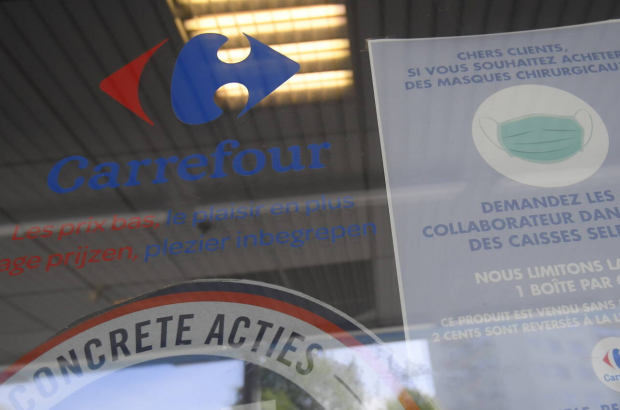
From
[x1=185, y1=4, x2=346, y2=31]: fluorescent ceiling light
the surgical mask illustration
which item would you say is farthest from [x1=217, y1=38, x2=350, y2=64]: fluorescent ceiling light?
the surgical mask illustration

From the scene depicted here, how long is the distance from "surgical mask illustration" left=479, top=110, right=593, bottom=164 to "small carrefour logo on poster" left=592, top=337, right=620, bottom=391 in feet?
1.86

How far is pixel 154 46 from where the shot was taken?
6.08 feet

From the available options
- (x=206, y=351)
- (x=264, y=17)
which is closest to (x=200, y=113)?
(x=264, y=17)

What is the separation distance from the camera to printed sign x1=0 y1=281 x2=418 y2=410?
1247 mm

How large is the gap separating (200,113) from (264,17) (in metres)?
0.52

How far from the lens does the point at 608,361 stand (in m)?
1.24

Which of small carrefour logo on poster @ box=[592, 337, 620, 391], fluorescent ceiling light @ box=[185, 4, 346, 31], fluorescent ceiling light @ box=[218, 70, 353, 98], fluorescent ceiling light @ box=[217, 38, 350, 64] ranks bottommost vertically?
small carrefour logo on poster @ box=[592, 337, 620, 391]

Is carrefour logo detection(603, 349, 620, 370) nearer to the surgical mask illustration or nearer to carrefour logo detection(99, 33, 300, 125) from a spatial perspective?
the surgical mask illustration

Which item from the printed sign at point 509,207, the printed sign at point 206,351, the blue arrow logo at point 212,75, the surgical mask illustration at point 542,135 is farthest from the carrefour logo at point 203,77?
the surgical mask illustration at point 542,135

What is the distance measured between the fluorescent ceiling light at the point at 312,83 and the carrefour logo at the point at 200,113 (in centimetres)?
2

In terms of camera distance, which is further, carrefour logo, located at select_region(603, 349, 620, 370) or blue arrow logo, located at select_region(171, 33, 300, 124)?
blue arrow logo, located at select_region(171, 33, 300, 124)

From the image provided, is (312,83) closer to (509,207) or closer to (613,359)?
(509,207)

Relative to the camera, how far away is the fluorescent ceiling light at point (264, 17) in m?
1.90

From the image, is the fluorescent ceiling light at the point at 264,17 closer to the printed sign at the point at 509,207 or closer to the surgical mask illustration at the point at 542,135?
the printed sign at the point at 509,207
